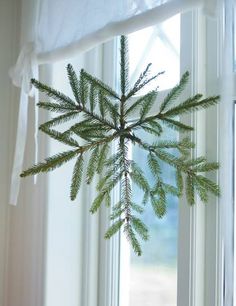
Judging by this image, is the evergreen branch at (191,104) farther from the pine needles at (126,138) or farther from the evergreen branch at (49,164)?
the evergreen branch at (49,164)

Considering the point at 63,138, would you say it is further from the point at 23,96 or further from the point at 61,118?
the point at 23,96

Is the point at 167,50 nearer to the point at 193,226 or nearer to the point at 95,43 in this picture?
the point at 95,43

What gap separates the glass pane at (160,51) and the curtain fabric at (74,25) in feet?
0.77

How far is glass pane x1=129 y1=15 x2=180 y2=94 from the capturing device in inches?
57.2

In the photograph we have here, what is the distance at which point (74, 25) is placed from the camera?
4.78 feet

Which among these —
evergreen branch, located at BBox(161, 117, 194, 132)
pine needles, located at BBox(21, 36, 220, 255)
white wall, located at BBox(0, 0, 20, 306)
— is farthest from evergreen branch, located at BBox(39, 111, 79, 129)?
white wall, located at BBox(0, 0, 20, 306)

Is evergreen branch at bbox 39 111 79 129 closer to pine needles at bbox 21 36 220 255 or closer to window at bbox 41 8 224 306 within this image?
pine needles at bbox 21 36 220 255

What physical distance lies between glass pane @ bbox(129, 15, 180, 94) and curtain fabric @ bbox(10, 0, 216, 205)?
0.23 m

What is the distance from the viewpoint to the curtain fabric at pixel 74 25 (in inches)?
46.8

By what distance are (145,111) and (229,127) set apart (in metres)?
0.19

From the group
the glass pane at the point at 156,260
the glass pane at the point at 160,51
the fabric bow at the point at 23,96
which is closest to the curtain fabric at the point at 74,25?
the fabric bow at the point at 23,96

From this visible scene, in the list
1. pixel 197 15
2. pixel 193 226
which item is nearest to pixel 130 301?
pixel 193 226

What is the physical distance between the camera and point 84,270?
1679 mm

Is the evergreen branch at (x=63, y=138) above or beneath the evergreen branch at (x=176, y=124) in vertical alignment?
beneath
